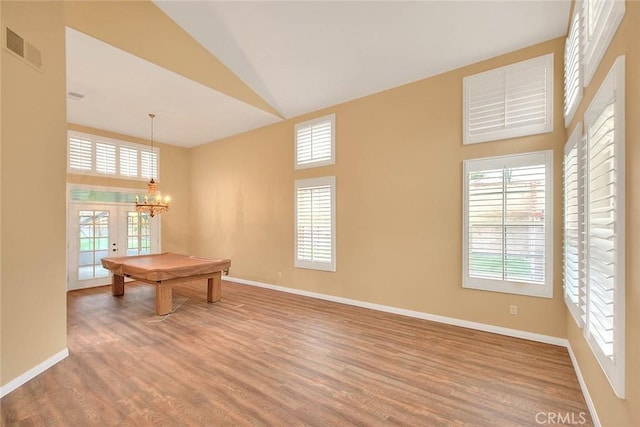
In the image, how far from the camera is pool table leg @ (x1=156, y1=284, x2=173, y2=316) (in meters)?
4.55

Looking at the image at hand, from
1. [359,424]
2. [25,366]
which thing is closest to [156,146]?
Result: [25,366]

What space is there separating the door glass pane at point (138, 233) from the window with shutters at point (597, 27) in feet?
26.9

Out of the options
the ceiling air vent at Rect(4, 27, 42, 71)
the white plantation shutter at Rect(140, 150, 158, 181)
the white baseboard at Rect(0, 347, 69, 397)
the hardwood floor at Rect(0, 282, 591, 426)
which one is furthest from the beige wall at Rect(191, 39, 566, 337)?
the ceiling air vent at Rect(4, 27, 42, 71)

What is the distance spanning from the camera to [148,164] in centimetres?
759

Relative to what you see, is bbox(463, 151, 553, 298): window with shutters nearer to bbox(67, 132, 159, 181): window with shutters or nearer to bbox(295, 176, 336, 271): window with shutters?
bbox(295, 176, 336, 271): window with shutters

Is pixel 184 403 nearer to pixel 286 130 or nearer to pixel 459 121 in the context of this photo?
pixel 459 121

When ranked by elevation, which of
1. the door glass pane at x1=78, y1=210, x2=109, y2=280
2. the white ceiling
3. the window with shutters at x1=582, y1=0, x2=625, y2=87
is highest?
the white ceiling

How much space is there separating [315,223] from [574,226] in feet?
12.5

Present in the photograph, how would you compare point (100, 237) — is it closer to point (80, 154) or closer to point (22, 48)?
point (80, 154)

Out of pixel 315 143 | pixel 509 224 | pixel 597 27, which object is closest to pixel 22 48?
pixel 315 143

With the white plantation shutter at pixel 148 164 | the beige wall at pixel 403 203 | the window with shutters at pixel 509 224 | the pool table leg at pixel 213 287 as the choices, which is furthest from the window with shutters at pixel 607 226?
the white plantation shutter at pixel 148 164

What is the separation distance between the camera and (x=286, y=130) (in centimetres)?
625

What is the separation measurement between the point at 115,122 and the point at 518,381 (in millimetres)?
7675

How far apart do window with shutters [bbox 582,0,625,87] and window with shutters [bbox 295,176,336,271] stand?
367 centimetres
